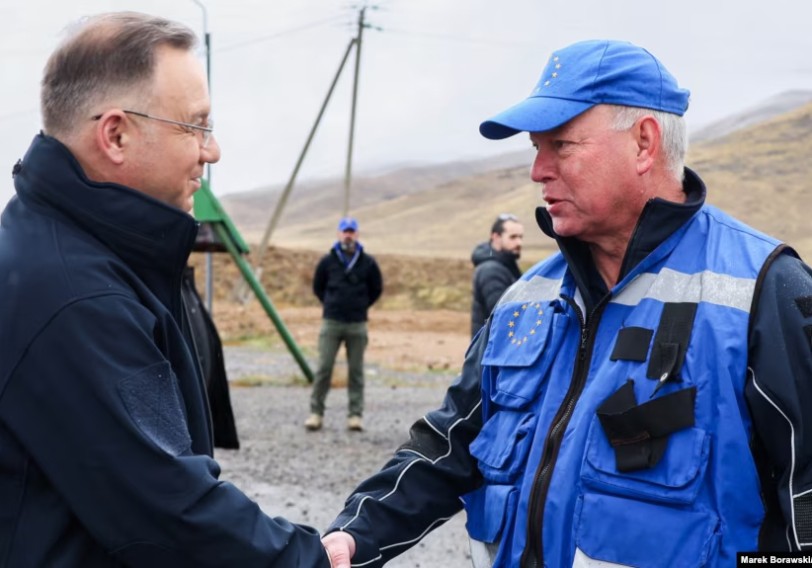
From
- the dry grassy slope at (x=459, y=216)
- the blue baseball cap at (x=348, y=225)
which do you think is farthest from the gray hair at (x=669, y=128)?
the dry grassy slope at (x=459, y=216)

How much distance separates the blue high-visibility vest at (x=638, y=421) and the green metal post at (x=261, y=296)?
1068 centimetres

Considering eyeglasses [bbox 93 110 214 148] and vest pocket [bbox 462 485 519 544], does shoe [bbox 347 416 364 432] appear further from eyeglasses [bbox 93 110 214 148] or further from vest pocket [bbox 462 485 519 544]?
eyeglasses [bbox 93 110 214 148]

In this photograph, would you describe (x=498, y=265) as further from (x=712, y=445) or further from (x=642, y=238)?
(x=712, y=445)

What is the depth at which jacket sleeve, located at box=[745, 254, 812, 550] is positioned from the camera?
2.06 meters

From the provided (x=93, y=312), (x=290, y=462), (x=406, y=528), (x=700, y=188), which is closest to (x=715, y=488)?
(x=700, y=188)

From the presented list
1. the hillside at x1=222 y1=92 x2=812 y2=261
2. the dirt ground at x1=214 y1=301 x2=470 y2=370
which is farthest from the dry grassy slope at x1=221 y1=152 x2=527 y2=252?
the dirt ground at x1=214 y1=301 x2=470 y2=370

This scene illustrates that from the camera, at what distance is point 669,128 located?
96.9 inches

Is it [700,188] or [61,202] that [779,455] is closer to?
[700,188]

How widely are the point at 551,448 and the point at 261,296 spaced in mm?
12709

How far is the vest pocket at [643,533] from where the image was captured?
82.4 inches

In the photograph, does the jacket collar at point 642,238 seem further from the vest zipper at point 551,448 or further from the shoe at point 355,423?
the shoe at point 355,423

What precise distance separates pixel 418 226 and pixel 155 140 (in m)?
77.3

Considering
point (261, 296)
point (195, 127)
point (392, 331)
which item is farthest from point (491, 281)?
point (392, 331)

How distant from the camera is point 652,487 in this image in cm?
216
